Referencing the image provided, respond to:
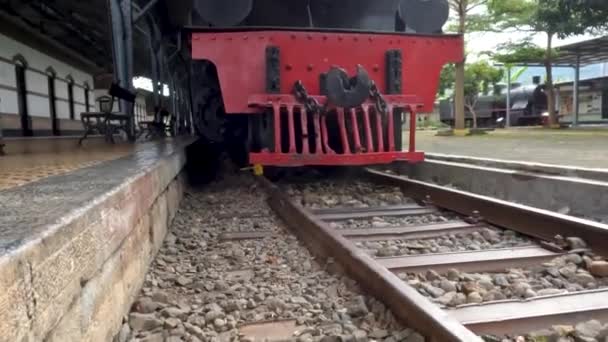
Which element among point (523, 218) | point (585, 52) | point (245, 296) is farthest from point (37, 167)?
point (585, 52)

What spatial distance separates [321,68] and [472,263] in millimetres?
2576

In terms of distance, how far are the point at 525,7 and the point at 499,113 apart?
30.8 ft

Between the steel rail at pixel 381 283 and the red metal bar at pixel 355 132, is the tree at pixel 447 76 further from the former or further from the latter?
the steel rail at pixel 381 283

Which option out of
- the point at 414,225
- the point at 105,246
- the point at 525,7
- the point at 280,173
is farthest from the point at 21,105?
the point at 525,7

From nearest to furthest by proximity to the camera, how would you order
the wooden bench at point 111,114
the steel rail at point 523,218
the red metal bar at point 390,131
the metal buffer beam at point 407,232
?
the steel rail at point 523,218 → the metal buffer beam at point 407,232 → the red metal bar at point 390,131 → the wooden bench at point 111,114

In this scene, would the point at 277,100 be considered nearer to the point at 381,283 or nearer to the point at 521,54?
the point at 381,283

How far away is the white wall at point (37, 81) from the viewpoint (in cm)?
928

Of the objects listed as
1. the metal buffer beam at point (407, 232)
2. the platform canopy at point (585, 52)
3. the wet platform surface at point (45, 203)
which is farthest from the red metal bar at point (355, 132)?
the platform canopy at point (585, 52)

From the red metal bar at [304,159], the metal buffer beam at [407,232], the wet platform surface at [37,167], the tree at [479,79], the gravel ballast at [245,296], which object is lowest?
the gravel ballast at [245,296]

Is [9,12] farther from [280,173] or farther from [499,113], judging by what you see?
[499,113]

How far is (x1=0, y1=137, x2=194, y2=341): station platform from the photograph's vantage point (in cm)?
85

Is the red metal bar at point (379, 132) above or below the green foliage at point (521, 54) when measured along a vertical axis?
below

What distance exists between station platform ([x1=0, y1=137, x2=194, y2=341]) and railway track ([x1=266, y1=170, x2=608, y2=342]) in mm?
905

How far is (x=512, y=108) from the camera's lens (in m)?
24.6
